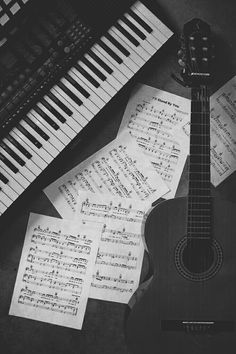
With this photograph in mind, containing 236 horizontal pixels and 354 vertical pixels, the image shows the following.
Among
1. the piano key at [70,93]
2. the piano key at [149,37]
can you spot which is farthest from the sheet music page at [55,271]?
the piano key at [149,37]

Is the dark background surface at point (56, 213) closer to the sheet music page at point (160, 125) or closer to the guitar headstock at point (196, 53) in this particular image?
the sheet music page at point (160, 125)

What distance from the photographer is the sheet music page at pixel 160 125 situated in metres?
1.64

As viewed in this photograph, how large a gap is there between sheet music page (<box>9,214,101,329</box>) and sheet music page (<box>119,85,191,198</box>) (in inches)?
13.2

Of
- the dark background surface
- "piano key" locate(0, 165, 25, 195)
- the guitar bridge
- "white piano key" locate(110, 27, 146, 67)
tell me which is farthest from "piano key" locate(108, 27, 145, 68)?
the guitar bridge

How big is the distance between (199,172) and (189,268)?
0.30 meters

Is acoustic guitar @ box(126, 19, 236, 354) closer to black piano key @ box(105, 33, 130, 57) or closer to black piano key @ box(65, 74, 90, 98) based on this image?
black piano key @ box(105, 33, 130, 57)

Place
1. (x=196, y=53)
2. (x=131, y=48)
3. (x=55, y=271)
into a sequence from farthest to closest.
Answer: (x=55, y=271) → (x=131, y=48) → (x=196, y=53)

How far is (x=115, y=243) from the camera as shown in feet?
5.33

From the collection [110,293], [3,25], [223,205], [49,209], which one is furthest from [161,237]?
[3,25]

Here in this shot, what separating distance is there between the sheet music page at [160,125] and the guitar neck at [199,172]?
0.74 feet

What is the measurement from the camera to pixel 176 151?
1638 millimetres

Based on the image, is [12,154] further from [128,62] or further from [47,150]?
[128,62]

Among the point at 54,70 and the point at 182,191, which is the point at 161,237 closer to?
the point at 182,191

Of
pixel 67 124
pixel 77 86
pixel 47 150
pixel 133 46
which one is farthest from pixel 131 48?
pixel 47 150
